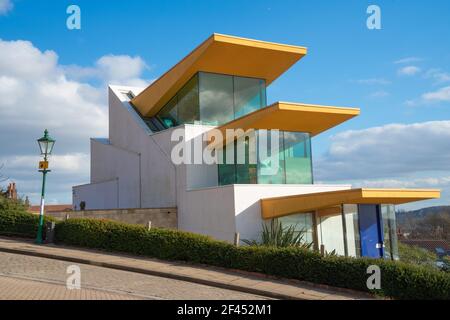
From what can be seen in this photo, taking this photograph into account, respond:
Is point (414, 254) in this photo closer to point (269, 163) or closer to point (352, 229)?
point (352, 229)

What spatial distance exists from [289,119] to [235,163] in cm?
316

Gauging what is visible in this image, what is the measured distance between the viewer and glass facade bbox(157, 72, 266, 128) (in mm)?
23000

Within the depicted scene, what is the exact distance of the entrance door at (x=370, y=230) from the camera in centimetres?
1777

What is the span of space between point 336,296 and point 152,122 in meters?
17.3

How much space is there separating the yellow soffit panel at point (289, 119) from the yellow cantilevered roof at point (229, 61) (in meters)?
3.23

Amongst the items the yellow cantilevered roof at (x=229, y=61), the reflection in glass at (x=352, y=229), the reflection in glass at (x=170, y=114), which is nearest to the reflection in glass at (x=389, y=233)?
the reflection in glass at (x=352, y=229)

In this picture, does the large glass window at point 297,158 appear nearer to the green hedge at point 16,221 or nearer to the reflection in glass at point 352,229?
the reflection in glass at point 352,229

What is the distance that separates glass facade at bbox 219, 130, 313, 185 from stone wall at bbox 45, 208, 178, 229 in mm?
2955

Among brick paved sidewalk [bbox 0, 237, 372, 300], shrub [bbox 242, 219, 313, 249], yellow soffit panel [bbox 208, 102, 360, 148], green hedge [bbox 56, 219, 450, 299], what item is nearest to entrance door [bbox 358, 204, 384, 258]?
shrub [bbox 242, 219, 313, 249]

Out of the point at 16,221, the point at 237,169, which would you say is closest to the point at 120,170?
the point at 237,169
